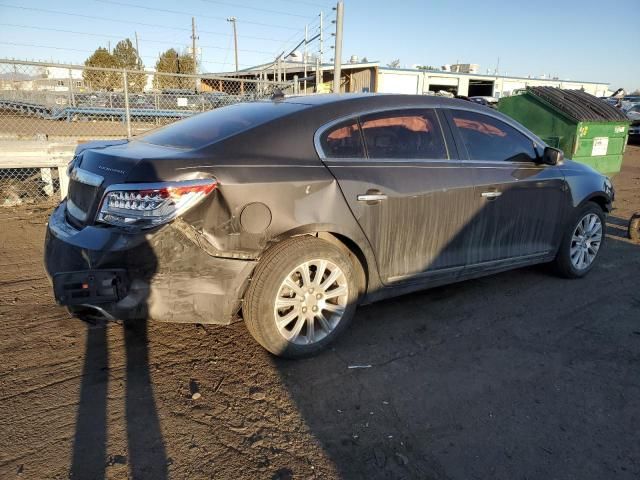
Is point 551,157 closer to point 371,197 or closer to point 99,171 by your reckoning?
point 371,197

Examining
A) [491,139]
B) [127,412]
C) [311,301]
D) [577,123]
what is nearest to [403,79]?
[577,123]

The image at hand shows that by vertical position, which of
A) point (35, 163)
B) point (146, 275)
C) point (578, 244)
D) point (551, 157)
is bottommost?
point (578, 244)

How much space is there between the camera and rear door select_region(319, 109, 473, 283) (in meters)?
3.27

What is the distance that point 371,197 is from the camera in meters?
3.28

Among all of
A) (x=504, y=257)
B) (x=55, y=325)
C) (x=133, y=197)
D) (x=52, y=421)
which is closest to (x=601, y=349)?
(x=504, y=257)

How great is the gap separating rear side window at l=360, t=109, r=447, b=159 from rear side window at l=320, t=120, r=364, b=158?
0.07 meters

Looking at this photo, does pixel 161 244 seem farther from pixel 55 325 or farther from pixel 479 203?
pixel 479 203

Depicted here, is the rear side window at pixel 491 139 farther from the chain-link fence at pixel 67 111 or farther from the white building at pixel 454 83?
the white building at pixel 454 83

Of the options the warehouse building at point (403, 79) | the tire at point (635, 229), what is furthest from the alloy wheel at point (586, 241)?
the warehouse building at point (403, 79)

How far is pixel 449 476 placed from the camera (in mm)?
2281

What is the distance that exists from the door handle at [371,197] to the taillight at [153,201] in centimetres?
106

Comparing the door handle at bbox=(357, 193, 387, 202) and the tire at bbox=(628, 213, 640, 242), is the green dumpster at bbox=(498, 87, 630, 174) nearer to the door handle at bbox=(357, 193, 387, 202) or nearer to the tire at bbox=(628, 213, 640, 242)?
the tire at bbox=(628, 213, 640, 242)

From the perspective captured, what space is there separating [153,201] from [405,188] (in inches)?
67.3

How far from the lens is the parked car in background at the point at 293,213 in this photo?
2695 mm
